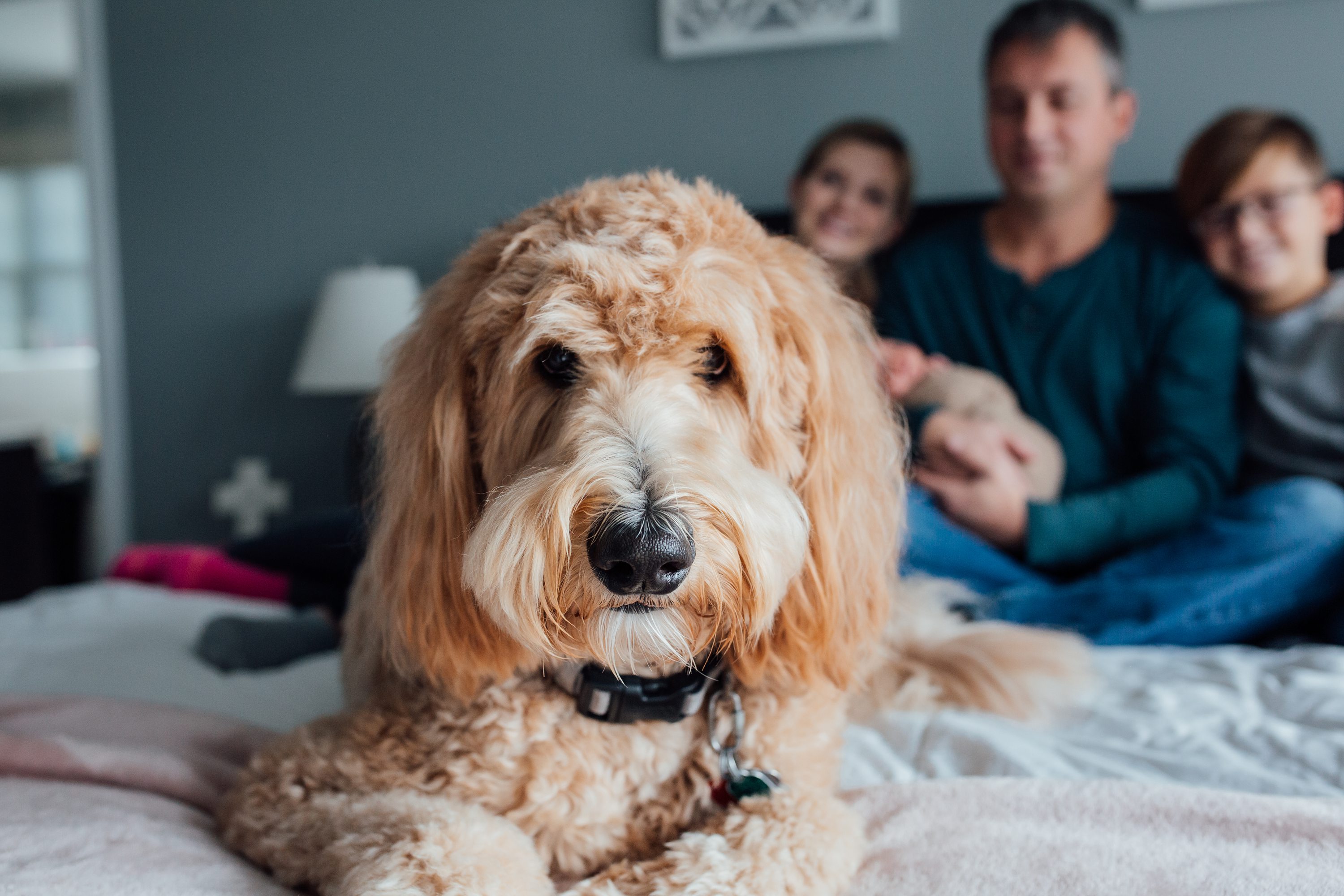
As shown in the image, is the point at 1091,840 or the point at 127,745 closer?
the point at 1091,840

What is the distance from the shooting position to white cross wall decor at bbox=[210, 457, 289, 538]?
3.97 metres

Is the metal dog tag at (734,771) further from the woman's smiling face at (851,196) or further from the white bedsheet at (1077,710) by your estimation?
the woman's smiling face at (851,196)

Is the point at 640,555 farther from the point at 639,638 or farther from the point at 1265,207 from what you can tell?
the point at 1265,207

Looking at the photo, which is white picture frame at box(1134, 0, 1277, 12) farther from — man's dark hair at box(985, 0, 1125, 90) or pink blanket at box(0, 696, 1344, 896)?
pink blanket at box(0, 696, 1344, 896)

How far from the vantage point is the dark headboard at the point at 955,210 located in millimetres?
2779

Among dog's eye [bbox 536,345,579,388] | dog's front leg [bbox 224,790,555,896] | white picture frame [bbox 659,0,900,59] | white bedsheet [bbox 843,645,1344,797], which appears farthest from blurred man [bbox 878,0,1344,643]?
dog's front leg [bbox 224,790,555,896]

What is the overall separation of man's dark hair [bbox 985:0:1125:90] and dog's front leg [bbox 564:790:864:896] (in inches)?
80.0

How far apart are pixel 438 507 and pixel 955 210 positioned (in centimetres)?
246

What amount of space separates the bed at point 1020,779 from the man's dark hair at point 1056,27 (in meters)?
1.46

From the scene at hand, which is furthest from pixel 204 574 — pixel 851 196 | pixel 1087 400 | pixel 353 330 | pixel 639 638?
pixel 1087 400

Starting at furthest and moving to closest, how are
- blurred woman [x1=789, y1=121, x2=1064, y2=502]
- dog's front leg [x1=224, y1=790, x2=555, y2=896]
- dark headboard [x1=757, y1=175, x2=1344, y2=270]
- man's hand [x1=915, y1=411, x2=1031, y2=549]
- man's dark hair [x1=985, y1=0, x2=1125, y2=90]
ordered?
dark headboard [x1=757, y1=175, x2=1344, y2=270] < blurred woman [x1=789, y1=121, x2=1064, y2=502] < man's dark hair [x1=985, y1=0, x2=1125, y2=90] < man's hand [x1=915, y1=411, x2=1031, y2=549] < dog's front leg [x1=224, y1=790, x2=555, y2=896]

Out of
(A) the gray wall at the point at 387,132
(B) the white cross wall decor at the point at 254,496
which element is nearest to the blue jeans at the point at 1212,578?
(A) the gray wall at the point at 387,132

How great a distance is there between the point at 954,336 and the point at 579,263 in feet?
Answer: 5.90

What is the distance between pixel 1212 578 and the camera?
172 centimetres
